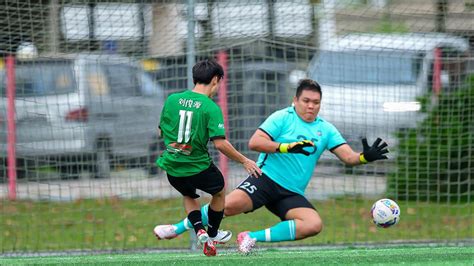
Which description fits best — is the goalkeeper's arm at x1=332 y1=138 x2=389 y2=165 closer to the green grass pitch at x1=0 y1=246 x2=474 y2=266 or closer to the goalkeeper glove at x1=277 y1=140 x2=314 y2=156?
the goalkeeper glove at x1=277 y1=140 x2=314 y2=156

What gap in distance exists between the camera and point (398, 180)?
38.1 ft

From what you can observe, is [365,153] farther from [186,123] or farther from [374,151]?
[186,123]

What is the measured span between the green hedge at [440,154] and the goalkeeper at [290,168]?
2.70 meters

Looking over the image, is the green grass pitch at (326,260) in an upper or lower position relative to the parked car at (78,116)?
lower

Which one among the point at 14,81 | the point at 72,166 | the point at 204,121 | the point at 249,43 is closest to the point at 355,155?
the point at 204,121

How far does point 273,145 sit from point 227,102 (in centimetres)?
301

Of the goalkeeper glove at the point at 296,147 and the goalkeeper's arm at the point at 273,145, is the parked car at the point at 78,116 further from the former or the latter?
the goalkeeper glove at the point at 296,147

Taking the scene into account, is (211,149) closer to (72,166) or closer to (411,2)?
(72,166)

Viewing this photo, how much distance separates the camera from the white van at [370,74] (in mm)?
11430

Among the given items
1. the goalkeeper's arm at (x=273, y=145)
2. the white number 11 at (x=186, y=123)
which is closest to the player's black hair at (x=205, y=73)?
the white number 11 at (x=186, y=123)

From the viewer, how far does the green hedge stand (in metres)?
11.6

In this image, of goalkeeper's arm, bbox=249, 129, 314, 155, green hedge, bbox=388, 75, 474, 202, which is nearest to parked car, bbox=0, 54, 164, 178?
green hedge, bbox=388, 75, 474, 202

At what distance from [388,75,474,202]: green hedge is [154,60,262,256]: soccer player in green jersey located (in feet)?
12.4

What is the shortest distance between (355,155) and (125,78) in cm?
369
